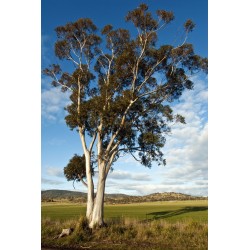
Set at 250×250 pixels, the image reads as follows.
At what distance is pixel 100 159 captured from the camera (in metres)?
12.8

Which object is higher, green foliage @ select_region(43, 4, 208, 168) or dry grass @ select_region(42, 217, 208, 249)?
green foliage @ select_region(43, 4, 208, 168)

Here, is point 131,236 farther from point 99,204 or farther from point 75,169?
point 75,169

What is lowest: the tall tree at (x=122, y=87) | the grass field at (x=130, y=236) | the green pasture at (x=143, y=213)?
the green pasture at (x=143, y=213)

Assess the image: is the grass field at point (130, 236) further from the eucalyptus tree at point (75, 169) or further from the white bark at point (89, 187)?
the eucalyptus tree at point (75, 169)

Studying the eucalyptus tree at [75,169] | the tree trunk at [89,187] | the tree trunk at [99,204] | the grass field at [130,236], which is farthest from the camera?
the eucalyptus tree at [75,169]

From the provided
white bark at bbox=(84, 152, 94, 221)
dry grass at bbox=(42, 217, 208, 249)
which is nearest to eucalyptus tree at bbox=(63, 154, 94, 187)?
white bark at bbox=(84, 152, 94, 221)

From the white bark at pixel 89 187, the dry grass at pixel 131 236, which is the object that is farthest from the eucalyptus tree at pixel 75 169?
the dry grass at pixel 131 236

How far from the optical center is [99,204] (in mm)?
12398

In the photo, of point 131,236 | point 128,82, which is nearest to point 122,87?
point 128,82

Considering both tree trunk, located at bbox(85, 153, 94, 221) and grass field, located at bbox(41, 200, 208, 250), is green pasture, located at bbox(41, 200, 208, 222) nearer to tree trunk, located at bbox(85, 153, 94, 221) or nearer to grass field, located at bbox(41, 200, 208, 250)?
tree trunk, located at bbox(85, 153, 94, 221)

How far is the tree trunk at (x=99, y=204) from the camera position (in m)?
12.0

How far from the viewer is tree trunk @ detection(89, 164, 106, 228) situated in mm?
12016
